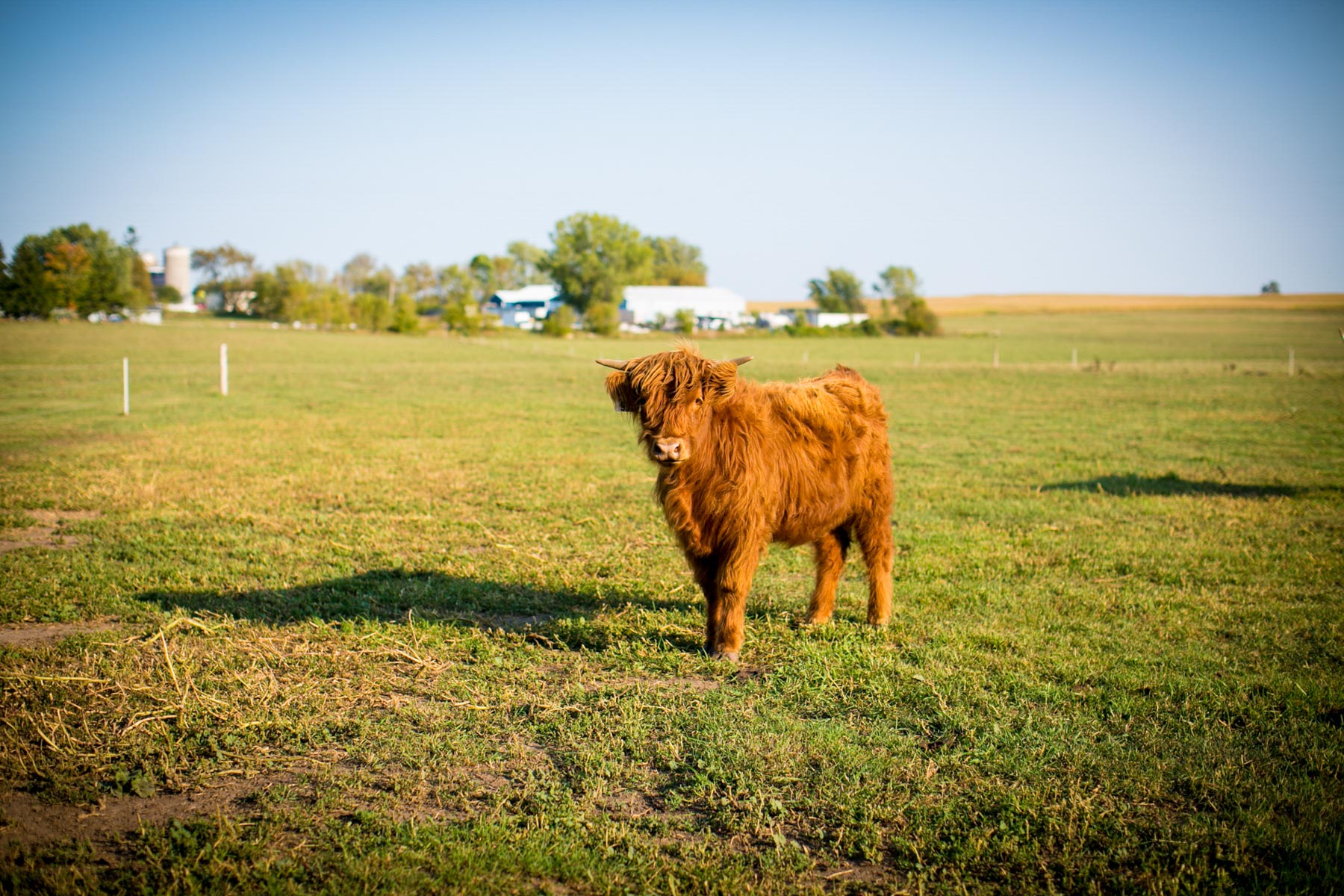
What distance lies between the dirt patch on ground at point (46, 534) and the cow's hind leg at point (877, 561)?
7.93m

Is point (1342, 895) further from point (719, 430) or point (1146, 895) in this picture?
point (719, 430)

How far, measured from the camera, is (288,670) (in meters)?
5.60

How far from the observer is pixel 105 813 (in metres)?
3.93

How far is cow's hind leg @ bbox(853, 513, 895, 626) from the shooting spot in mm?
6820

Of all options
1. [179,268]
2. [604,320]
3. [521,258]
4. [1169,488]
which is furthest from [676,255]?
[1169,488]

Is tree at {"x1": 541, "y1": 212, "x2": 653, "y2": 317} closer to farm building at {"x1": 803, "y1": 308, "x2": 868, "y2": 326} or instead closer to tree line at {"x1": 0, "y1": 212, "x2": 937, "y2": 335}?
tree line at {"x1": 0, "y1": 212, "x2": 937, "y2": 335}

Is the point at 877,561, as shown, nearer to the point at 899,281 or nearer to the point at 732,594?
the point at 732,594

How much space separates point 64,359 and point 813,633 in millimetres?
41984

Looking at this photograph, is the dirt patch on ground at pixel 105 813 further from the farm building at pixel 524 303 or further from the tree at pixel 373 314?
the farm building at pixel 524 303

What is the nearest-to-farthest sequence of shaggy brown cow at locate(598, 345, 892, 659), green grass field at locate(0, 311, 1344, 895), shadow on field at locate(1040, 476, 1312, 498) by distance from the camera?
green grass field at locate(0, 311, 1344, 895)
shaggy brown cow at locate(598, 345, 892, 659)
shadow on field at locate(1040, 476, 1312, 498)

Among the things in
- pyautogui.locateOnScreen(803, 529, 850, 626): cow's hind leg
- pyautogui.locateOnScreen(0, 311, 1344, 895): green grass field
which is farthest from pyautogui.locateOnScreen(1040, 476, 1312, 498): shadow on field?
pyautogui.locateOnScreen(803, 529, 850, 626): cow's hind leg

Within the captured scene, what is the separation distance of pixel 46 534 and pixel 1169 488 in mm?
14604

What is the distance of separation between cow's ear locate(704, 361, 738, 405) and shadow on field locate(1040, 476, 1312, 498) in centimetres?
832

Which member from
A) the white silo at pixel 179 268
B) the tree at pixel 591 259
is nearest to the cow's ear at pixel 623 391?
the tree at pixel 591 259
